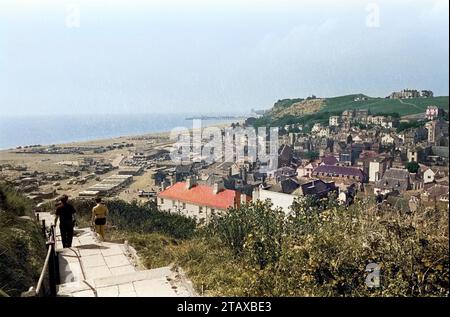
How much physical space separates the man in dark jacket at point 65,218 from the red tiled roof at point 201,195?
9.07 meters

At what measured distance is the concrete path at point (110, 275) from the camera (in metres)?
3.73

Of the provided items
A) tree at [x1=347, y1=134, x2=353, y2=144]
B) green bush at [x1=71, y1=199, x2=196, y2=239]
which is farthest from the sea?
tree at [x1=347, y1=134, x2=353, y2=144]

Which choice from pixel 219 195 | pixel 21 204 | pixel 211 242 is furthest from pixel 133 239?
pixel 219 195

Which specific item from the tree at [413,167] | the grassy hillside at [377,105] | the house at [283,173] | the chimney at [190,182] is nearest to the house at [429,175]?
the tree at [413,167]

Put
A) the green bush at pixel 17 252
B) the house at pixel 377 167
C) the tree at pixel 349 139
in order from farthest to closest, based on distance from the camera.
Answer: the tree at pixel 349 139, the house at pixel 377 167, the green bush at pixel 17 252

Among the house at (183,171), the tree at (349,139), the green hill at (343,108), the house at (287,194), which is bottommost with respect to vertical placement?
the house at (287,194)

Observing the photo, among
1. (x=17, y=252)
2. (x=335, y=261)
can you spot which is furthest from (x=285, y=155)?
(x=17, y=252)

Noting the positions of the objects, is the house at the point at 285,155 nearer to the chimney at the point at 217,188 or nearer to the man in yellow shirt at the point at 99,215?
the chimney at the point at 217,188

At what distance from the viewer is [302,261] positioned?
384 centimetres

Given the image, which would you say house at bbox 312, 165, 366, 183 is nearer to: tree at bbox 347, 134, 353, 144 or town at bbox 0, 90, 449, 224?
town at bbox 0, 90, 449, 224

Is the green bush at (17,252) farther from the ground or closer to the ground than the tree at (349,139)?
farther from the ground

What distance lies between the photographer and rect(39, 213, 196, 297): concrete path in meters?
3.73

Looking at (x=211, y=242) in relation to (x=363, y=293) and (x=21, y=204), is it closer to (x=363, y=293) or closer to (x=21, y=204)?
(x=363, y=293)
